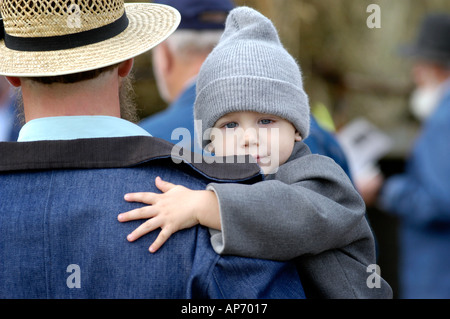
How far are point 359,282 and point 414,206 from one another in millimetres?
2649

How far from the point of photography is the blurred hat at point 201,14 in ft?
11.0

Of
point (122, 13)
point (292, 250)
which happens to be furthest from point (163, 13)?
point (292, 250)

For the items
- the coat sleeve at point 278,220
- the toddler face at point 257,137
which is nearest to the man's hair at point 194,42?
the toddler face at point 257,137

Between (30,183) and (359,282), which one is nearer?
(30,183)

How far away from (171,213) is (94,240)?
0.18 metres

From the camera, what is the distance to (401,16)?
6973 mm

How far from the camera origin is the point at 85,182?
162cm

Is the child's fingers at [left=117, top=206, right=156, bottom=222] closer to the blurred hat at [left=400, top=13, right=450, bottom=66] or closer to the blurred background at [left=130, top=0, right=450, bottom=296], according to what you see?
the blurred hat at [left=400, top=13, right=450, bottom=66]

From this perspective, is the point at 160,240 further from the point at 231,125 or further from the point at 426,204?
the point at 426,204

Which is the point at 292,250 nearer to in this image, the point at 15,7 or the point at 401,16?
the point at 15,7

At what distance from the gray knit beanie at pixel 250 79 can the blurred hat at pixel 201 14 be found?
4.06 ft

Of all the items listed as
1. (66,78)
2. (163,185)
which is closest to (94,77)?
(66,78)

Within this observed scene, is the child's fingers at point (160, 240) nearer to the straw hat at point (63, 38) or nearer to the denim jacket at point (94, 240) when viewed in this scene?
the denim jacket at point (94, 240)
